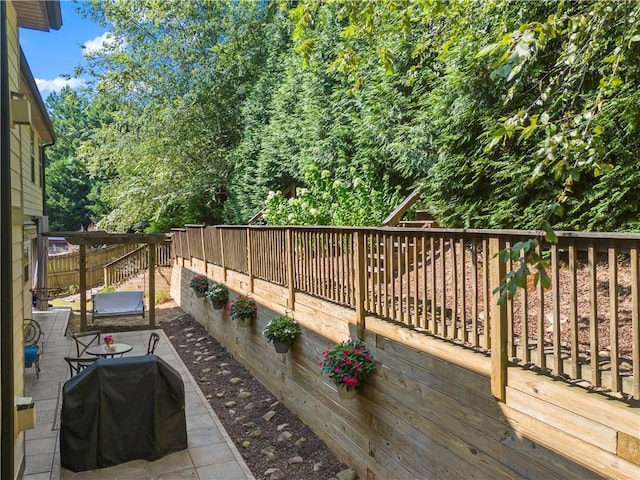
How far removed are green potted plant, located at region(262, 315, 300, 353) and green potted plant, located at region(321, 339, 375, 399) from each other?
55.1 inches

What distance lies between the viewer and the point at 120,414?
14.7 feet

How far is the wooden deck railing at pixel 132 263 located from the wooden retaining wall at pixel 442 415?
11.3 metres

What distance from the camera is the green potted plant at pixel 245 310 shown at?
693cm

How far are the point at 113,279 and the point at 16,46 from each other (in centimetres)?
1280

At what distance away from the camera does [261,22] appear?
15688mm

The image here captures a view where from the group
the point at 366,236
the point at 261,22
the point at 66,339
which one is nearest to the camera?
the point at 366,236

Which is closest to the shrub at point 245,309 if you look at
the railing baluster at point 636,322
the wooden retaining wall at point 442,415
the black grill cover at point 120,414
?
the wooden retaining wall at point 442,415

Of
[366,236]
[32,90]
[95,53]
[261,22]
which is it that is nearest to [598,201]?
[366,236]

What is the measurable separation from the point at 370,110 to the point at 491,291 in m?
5.97

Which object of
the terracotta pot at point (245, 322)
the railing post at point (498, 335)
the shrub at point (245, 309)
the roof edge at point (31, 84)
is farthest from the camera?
the terracotta pot at point (245, 322)

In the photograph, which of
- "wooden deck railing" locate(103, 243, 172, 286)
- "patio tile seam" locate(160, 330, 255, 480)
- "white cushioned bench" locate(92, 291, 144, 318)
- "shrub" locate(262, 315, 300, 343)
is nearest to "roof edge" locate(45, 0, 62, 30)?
"shrub" locate(262, 315, 300, 343)

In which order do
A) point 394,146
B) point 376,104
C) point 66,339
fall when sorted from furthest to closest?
point 66,339 → point 376,104 → point 394,146

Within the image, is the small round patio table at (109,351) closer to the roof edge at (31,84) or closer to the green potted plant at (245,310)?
the green potted plant at (245,310)

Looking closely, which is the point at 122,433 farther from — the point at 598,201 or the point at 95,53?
the point at 95,53
